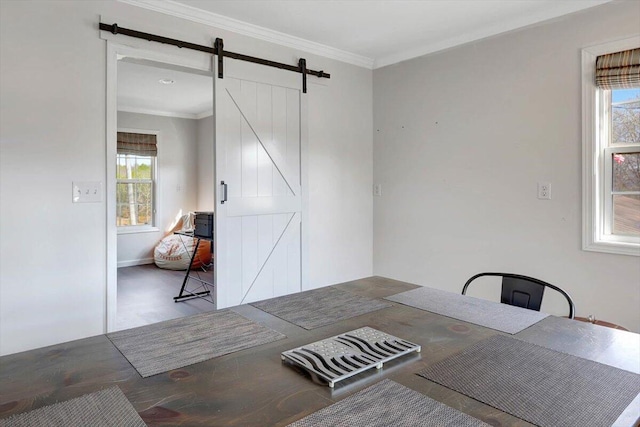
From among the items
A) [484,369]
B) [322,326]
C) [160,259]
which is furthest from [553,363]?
[160,259]

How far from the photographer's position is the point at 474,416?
2.63 ft

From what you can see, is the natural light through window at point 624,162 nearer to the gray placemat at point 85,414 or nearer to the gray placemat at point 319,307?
the gray placemat at point 319,307

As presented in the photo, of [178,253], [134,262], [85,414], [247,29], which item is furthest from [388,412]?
[134,262]

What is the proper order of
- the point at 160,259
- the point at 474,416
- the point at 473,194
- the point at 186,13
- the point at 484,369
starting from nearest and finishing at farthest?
the point at 474,416, the point at 484,369, the point at 186,13, the point at 473,194, the point at 160,259

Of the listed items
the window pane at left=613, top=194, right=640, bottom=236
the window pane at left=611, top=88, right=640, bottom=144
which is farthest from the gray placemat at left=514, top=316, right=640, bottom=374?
the window pane at left=611, top=88, right=640, bottom=144

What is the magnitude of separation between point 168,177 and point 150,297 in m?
2.84

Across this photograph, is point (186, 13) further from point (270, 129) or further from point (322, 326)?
point (322, 326)

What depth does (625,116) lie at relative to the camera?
2.66 meters

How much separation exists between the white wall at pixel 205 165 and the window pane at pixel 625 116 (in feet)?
18.3

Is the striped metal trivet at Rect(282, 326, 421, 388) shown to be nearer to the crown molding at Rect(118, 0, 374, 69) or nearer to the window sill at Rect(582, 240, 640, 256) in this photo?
the window sill at Rect(582, 240, 640, 256)

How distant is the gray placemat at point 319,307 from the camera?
4.49 ft

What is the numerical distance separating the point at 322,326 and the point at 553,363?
63 centimetres

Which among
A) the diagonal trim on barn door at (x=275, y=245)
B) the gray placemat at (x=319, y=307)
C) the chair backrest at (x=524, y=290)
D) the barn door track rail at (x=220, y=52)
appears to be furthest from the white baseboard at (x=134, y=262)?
the chair backrest at (x=524, y=290)

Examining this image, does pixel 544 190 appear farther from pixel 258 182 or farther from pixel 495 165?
pixel 258 182
